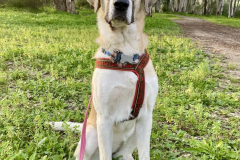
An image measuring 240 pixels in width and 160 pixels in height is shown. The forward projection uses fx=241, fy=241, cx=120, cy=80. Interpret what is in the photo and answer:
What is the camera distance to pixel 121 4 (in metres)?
2.30

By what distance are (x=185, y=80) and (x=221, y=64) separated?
6.85 feet

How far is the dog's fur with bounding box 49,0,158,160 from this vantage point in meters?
2.27

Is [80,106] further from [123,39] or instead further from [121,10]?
[121,10]

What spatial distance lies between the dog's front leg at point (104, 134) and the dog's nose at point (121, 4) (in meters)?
1.05

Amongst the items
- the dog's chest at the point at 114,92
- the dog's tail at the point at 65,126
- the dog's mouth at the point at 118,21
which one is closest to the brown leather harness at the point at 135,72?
the dog's chest at the point at 114,92

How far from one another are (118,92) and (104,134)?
1.44 feet

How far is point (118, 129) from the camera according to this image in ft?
8.23

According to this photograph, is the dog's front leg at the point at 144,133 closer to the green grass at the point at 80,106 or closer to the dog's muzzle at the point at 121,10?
the green grass at the point at 80,106

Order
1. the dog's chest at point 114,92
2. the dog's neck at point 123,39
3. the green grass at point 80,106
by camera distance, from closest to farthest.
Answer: the dog's chest at point 114,92 < the dog's neck at point 123,39 < the green grass at point 80,106

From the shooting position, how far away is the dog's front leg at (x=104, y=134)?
231 cm

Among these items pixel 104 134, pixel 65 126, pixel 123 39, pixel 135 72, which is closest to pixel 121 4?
pixel 123 39

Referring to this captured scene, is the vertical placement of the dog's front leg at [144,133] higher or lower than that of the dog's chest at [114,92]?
lower

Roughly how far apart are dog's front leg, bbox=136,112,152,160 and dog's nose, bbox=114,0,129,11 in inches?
42.2

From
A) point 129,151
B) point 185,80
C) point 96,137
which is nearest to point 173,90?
point 185,80
